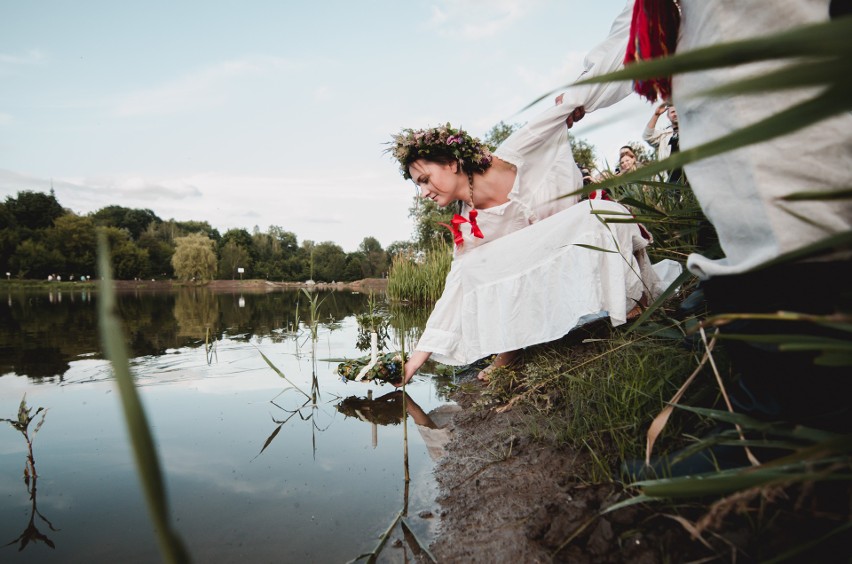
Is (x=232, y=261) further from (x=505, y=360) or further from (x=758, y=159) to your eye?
(x=758, y=159)

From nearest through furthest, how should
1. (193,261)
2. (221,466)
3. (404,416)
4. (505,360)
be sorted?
(404,416)
(221,466)
(505,360)
(193,261)

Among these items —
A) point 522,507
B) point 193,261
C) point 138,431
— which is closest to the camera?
point 138,431

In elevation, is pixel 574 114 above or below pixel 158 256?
below

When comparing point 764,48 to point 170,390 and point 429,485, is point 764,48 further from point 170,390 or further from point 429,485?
point 170,390

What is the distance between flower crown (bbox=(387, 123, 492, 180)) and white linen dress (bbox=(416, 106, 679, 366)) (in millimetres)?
234

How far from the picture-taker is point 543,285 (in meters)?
2.67

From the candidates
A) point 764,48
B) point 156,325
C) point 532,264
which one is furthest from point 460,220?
point 156,325

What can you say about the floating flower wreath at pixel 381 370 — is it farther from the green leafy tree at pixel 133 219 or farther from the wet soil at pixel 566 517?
the green leafy tree at pixel 133 219

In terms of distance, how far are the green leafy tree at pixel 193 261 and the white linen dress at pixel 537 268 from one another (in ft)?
147

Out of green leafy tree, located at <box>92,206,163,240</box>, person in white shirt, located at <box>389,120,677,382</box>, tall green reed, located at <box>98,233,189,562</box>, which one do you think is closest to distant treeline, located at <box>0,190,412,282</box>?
green leafy tree, located at <box>92,206,163,240</box>

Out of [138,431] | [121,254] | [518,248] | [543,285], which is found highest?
[121,254]

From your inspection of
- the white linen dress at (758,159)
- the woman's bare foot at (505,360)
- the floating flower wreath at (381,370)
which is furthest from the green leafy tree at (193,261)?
the white linen dress at (758,159)

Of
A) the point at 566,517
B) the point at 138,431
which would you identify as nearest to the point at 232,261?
the point at 566,517

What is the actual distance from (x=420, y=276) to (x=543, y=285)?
290 inches
